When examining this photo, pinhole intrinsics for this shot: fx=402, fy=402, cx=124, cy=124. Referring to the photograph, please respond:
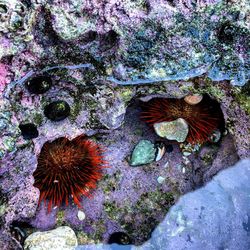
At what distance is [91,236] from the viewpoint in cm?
291

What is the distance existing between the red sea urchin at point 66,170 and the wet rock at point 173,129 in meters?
0.50

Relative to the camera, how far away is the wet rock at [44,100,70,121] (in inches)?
105

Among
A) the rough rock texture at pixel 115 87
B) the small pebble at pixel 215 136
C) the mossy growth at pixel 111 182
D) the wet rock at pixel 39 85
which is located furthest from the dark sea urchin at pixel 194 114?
the wet rock at pixel 39 85

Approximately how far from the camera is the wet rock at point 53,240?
2756 millimetres

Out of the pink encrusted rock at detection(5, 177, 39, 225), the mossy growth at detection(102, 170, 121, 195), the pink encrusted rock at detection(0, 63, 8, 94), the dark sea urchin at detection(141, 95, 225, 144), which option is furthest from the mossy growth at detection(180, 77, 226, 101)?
the pink encrusted rock at detection(5, 177, 39, 225)

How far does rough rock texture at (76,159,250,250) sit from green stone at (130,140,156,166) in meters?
0.41

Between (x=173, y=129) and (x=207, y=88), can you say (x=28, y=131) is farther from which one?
(x=207, y=88)

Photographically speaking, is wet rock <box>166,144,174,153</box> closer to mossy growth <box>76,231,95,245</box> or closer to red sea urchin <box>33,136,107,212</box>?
red sea urchin <box>33,136,107,212</box>

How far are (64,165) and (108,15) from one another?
1.12 metres

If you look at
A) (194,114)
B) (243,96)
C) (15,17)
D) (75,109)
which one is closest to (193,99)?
(194,114)

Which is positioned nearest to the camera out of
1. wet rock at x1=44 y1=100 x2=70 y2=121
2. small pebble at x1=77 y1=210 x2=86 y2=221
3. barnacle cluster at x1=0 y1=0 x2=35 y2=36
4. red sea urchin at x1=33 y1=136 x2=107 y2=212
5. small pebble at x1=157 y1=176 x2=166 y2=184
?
barnacle cluster at x1=0 y1=0 x2=35 y2=36

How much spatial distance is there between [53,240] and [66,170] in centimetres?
49

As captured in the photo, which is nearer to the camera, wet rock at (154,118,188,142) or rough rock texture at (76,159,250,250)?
rough rock texture at (76,159,250,250)

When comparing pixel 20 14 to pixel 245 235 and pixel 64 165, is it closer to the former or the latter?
pixel 64 165
